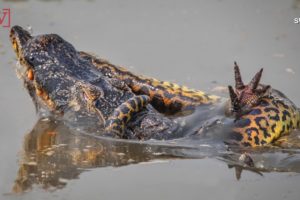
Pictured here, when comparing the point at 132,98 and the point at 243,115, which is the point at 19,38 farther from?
the point at 243,115

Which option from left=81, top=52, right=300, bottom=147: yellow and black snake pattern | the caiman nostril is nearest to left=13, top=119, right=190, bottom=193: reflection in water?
the caiman nostril

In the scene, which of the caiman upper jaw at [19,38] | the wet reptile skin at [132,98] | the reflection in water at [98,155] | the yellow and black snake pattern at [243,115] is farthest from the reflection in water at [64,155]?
the caiman upper jaw at [19,38]

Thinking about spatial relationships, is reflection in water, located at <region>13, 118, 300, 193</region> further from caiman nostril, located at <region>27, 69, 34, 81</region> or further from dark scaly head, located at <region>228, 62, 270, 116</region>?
caiman nostril, located at <region>27, 69, 34, 81</region>

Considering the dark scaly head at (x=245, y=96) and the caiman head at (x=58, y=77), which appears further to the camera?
the caiman head at (x=58, y=77)

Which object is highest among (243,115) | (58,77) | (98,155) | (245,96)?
(58,77)

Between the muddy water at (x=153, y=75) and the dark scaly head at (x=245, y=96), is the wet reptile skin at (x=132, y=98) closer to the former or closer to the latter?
the dark scaly head at (x=245, y=96)

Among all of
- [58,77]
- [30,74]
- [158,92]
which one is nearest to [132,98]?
[158,92]

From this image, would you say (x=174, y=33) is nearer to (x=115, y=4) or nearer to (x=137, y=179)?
(x=115, y=4)
